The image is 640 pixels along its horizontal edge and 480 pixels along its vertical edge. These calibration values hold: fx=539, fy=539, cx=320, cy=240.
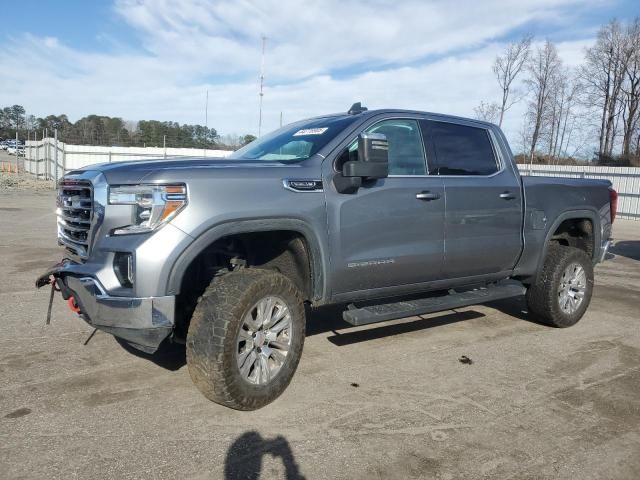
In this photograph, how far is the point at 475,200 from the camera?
492 centimetres

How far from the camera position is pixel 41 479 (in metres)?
2.74

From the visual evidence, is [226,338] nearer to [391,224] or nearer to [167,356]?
[167,356]

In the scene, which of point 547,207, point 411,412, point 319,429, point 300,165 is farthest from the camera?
point 547,207

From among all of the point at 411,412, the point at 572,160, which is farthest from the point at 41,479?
the point at 572,160

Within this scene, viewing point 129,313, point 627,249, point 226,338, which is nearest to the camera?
point 129,313

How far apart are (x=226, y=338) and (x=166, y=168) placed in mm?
1116

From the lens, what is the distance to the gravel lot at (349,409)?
9.80ft

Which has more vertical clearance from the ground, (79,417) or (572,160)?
(572,160)

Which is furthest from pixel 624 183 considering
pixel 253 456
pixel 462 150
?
pixel 253 456

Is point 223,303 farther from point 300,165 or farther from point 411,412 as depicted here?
point 411,412

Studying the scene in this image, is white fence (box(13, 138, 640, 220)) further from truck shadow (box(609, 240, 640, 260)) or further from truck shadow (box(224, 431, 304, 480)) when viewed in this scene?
truck shadow (box(224, 431, 304, 480))

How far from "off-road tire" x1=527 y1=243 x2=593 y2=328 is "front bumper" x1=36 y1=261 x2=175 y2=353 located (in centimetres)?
404

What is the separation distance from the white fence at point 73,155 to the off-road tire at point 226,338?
2330cm

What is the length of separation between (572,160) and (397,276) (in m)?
45.2
